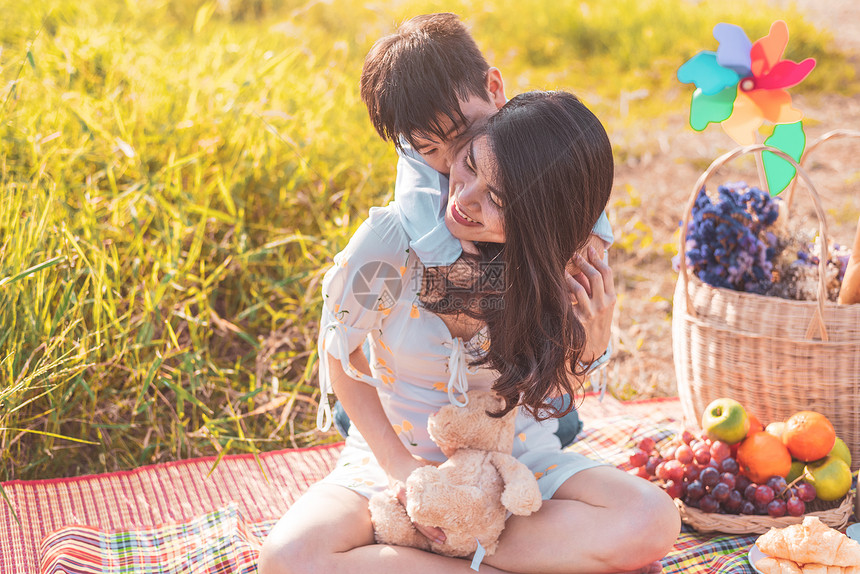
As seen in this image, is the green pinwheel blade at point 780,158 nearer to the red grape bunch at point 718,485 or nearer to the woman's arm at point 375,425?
the red grape bunch at point 718,485

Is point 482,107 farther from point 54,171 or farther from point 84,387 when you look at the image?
point 54,171

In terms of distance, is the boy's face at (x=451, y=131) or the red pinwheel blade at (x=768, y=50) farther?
the red pinwheel blade at (x=768, y=50)

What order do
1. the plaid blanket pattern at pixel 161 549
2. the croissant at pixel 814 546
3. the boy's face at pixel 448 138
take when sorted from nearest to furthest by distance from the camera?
the boy's face at pixel 448 138, the croissant at pixel 814 546, the plaid blanket pattern at pixel 161 549

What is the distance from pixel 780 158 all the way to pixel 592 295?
923 mm

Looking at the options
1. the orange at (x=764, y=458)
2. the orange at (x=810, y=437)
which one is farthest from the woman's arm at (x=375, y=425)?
the orange at (x=810, y=437)

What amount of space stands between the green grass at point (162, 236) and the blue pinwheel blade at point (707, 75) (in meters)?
0.79

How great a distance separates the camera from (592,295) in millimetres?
1610

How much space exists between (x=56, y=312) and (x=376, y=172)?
1.39 m

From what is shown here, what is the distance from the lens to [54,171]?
2656mm

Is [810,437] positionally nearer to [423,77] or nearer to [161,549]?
[423,77]

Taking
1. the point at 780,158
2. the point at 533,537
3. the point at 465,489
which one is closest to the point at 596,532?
the point at 533,537

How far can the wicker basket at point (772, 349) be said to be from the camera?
6.61 feet

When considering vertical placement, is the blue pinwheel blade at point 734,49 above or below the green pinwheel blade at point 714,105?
above

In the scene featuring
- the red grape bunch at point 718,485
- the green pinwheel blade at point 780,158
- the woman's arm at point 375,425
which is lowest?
the red grape bunch at point 718,485
